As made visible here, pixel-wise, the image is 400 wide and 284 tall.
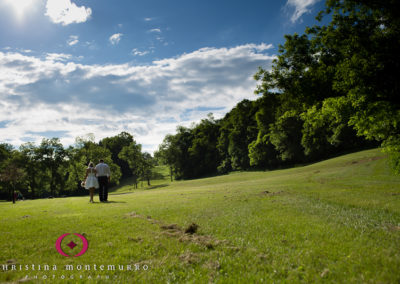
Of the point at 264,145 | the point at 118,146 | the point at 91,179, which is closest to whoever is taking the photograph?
the point at 91,179

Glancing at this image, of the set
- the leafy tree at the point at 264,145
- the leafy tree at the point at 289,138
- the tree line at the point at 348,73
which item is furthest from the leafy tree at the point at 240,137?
the tree line at the point at 348,73

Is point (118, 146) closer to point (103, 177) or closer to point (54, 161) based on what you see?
point (54, 161)

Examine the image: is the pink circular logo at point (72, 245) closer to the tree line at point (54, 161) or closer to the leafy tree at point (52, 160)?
the tree line at point (54, 161)

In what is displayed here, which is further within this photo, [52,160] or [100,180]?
[52,160]

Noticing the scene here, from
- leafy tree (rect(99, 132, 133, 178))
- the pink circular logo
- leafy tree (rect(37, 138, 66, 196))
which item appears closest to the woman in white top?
the pink circular logo

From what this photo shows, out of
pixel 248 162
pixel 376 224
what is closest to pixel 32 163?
pixel 248 162

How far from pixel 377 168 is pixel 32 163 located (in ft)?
302

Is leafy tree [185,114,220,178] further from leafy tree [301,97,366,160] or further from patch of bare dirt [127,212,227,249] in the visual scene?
patch of bare dirt [127,212,227,249]

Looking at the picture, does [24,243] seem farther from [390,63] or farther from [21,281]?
[390,63]

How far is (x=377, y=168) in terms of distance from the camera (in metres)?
29.1

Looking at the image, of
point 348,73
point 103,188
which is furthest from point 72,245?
point 348,73

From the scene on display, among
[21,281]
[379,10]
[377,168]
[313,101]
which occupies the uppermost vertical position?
[379,10]

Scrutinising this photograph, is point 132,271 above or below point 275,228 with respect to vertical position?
above

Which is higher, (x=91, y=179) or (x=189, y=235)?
(x=91, y=179)
